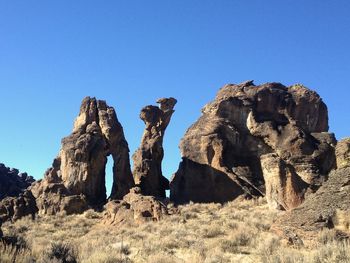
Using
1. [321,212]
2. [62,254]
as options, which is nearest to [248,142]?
[321,212]

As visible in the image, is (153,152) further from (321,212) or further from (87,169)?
(321,212)

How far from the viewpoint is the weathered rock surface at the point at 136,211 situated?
102 feet

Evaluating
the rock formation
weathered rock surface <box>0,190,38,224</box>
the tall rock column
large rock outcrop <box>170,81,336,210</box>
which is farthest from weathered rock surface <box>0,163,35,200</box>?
large rock outcrop <box>170,81,336,210</box>

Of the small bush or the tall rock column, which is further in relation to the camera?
the tall rock column

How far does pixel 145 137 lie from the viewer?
4906 cm

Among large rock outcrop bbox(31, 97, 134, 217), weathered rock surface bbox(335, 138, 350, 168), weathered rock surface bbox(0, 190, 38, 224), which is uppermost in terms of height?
large rock outcrop bbox(31, 97, 134, 217)

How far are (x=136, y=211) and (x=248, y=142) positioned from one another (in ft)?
61.0

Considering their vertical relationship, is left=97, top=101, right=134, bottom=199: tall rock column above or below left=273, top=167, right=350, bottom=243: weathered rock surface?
above

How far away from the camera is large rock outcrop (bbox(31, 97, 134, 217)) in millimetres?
41562

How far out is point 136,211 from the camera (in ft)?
105

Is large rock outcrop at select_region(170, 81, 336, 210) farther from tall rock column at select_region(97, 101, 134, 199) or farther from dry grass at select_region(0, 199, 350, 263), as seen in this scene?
dry grass at select_region(0, 199, 350, 263)

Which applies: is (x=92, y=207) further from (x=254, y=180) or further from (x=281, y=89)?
(x=281, y=89)

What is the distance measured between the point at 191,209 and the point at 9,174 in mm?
46347

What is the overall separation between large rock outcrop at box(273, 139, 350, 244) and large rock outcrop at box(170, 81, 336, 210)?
53.8ft
